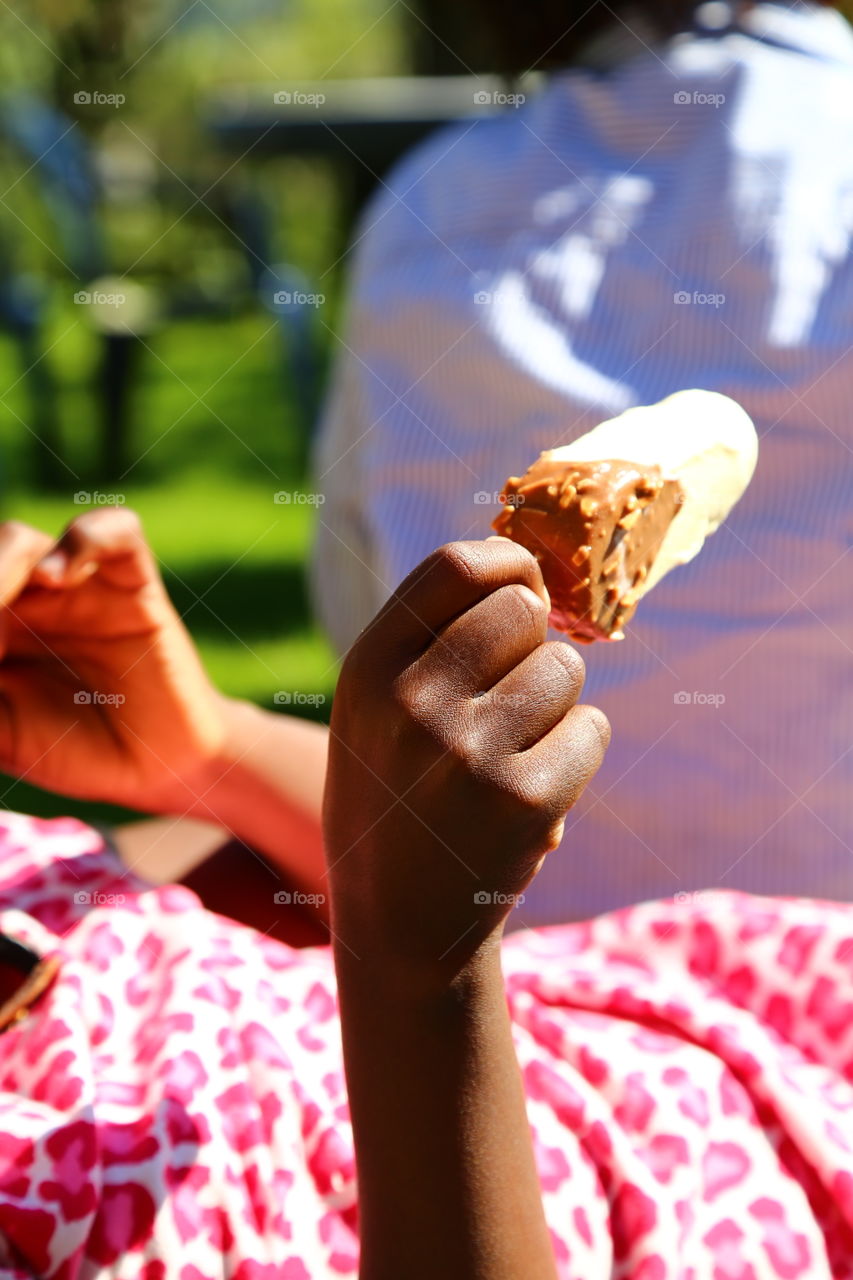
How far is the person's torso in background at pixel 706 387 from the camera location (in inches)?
56.5

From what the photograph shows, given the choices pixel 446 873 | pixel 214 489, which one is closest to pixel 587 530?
pixel 446 873

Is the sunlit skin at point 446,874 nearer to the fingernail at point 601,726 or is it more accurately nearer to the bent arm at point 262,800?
the fingernail at point 601,726

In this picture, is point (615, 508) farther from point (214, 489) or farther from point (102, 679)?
point (214, 489)

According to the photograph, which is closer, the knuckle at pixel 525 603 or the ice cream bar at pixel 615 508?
the knuckle at pixel 525 603

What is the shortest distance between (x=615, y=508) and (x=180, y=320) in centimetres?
425

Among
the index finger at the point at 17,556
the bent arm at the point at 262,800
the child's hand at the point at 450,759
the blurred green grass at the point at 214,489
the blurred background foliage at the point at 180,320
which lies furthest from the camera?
the blurred background foliage at the point at 180,320

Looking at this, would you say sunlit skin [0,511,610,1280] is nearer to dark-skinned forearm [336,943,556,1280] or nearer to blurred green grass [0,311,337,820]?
dark-skinned forearm [336,943,556,1280]

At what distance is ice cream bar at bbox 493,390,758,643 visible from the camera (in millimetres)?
917

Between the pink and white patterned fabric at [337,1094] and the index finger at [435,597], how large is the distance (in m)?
0.38

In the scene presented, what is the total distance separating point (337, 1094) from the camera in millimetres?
1019

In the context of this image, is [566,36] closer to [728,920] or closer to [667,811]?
[667,811]

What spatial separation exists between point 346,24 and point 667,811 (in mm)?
11979

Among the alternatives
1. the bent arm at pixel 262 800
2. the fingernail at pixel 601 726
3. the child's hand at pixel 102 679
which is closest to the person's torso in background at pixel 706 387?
the bent arm at pixel 262 800

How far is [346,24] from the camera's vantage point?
477 inches
